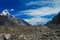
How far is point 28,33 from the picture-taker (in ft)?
88.5

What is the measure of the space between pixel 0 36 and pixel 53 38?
7257 millimetres

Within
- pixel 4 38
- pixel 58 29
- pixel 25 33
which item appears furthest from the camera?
pixel 58 29

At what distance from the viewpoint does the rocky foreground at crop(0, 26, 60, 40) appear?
2548 cm

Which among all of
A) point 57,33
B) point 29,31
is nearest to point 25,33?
point 29,31

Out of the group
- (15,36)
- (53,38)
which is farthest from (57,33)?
(15,36)

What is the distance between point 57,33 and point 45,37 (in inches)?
89.2

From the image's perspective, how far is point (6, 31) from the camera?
26219mm

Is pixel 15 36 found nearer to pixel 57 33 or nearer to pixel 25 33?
pixel 25 33

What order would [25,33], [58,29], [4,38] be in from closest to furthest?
[4,38], [25,33], [58,29]

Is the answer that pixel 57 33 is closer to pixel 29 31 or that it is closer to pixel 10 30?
pixel 29 31

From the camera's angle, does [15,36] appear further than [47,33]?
No

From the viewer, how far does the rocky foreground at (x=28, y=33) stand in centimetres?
2548

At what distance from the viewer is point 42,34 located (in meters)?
27.5

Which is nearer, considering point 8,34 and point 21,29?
point 8,34
